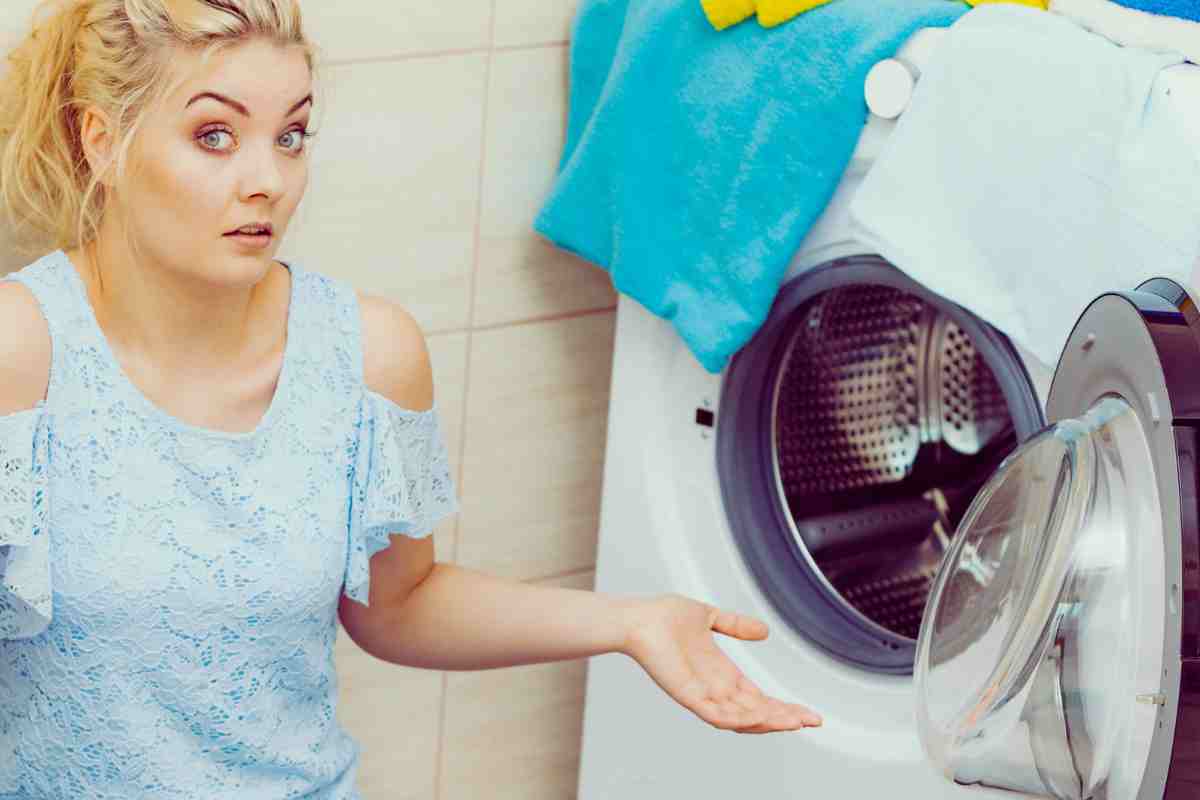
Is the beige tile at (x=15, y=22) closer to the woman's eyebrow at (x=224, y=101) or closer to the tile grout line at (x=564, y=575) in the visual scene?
the woman's eyebrow at (x=224, y=101)

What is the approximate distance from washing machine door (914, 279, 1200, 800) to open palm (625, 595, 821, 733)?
0.12 m

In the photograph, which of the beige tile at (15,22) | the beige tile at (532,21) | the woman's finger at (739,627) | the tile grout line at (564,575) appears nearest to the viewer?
the woman's finger at (739,627)

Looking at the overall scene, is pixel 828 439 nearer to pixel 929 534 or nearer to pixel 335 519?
pixel 929 534

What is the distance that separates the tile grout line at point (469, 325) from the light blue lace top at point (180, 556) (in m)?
0.42

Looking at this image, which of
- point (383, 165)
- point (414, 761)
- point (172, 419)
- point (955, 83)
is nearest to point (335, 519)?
point (172, 419)

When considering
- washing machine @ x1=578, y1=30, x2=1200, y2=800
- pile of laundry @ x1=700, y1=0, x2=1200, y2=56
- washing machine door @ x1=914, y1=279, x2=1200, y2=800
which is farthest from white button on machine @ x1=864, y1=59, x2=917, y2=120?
washing machine door @ x1=914, y1=279, x2=1200, y2=800

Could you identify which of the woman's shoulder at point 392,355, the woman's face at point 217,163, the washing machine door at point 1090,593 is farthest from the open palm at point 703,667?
the woman's face at point 217,163

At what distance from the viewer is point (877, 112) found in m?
1.43

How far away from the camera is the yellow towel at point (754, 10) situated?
59.2 inches

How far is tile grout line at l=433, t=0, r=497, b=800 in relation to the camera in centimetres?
174

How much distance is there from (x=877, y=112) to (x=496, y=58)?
0.48m

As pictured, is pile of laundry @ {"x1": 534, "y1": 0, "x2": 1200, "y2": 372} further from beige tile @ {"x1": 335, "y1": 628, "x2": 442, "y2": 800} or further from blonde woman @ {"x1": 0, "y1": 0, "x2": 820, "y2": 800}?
beige tile @ {"x1": 335, "y1": 628, "x2": 442, "y2": 800}

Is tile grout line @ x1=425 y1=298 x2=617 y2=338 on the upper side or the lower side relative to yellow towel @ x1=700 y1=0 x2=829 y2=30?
lower

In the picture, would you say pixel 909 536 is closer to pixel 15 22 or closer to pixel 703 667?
pixel 703 667
